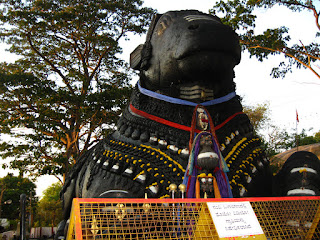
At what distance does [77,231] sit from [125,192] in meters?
1.42

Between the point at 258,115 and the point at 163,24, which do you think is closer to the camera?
the point at 163,24

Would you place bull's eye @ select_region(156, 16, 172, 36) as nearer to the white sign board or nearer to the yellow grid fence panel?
the yellow grid fence panel

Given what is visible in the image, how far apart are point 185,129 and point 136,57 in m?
0.89

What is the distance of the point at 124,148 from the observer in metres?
3.20

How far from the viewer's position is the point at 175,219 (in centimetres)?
202

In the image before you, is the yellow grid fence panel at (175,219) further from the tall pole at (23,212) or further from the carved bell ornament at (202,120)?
the tall pole at (23,212)

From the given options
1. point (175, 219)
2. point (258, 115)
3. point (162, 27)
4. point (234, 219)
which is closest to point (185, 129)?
point (162, 27)

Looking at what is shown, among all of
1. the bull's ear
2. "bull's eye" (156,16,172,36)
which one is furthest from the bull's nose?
the bull's ear

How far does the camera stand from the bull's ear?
135 inches

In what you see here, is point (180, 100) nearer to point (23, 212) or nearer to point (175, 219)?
point (175, 219)

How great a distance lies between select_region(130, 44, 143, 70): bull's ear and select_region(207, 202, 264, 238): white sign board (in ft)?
6.14

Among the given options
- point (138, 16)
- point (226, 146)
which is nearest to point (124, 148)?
point (226, 146)

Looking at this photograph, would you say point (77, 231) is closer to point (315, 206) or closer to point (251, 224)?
point (251, 224)

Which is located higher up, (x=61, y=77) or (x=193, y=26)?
(x=61, y=77)
